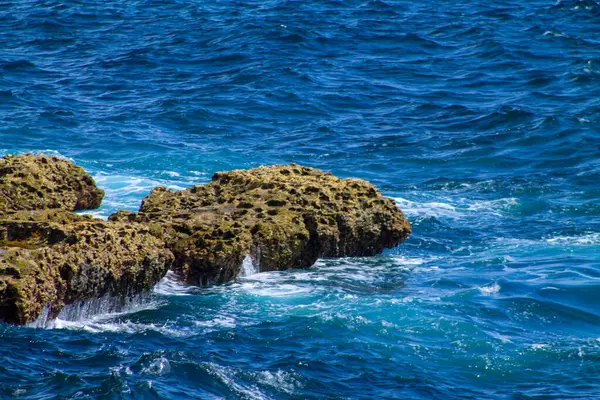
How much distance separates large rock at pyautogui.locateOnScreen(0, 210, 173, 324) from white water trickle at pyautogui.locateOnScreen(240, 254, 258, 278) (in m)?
1.43

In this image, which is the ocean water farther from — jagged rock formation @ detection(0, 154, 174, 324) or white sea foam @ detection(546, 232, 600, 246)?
jagged rock formation @ detection(0, 154, 174, 324)

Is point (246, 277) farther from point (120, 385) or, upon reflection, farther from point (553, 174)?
point (553, 174)

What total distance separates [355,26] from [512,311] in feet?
87.0

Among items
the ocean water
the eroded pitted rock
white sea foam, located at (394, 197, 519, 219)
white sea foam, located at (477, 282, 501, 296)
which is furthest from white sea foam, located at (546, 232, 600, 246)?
the eroded pitted rock

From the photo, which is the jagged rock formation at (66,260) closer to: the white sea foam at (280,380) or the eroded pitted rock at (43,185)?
the eroded pitted rock at (43,185)

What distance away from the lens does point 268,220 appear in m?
15.5

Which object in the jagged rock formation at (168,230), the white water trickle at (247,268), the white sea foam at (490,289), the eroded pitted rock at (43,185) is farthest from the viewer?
the eroded pitted rock at (43,185)

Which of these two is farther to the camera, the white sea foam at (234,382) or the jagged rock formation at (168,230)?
the jagged rock formation at (168,230)

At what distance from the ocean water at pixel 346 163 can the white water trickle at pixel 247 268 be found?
9.1 inches

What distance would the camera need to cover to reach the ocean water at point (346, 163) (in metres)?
11.8

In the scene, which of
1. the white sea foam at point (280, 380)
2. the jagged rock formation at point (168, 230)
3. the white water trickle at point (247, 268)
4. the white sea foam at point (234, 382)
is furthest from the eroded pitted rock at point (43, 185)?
the white sea foam at point (280, 380)

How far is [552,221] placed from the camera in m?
20.0

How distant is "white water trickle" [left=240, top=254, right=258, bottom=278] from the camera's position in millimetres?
15109

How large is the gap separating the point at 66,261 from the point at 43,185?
16.6 ft
